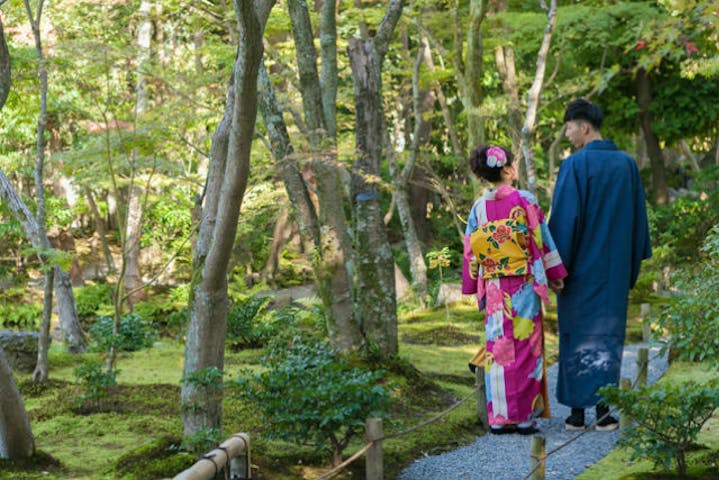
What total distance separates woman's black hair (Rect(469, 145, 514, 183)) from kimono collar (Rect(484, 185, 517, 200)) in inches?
2.3

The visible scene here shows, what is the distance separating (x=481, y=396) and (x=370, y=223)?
1.87m

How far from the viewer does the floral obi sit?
5.46m

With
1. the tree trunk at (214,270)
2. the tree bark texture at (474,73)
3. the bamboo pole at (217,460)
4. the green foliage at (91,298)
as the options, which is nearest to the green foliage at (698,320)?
the bamboo pole at (217,460)

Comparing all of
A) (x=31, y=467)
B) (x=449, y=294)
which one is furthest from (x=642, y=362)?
(x=449, y=294)

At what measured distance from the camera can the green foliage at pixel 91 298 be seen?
18.2m

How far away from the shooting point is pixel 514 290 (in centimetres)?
550

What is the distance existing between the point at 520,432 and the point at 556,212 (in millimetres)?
1452

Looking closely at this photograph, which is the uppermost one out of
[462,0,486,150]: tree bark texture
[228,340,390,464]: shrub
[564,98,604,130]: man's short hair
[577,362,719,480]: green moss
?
[462,0,486,150]: tree bark texture

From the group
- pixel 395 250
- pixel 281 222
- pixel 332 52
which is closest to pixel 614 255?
pixel 332 52

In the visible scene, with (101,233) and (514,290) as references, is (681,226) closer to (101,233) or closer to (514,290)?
(101,233)

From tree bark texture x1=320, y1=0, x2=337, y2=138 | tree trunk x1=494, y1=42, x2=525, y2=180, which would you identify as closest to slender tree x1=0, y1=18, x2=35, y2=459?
tree bark texture x1=320, y1=0, x2=337, y2=138

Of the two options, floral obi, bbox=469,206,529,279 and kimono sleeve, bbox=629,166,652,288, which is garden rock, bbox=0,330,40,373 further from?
kimono sleeve, bbox=629,166,652,288

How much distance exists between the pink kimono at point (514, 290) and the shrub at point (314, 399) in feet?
2.91

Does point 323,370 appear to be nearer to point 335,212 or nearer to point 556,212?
point 556,212
